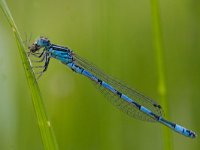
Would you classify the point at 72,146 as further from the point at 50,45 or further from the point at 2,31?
the point at 2,31

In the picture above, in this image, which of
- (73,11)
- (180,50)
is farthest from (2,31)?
(180,50)

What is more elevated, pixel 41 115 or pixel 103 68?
pixel 103 68

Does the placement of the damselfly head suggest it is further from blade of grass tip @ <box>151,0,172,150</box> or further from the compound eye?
blade of grass tip @ <box>151,0,172,150</box>

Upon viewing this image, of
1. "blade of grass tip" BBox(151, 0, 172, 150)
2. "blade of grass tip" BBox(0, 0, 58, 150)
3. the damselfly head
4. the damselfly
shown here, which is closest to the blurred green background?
the damselfly

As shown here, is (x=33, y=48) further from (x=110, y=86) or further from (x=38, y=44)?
(x=110, y=86)

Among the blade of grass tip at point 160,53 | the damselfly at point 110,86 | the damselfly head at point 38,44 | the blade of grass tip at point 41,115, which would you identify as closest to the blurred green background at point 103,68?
the damselfly at point 110,86

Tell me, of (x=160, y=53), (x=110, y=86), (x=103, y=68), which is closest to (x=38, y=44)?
(x=103, y=68)

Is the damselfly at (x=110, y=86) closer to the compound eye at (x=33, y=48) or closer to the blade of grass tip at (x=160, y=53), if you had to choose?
the compound eye at (x=33, y=48)
